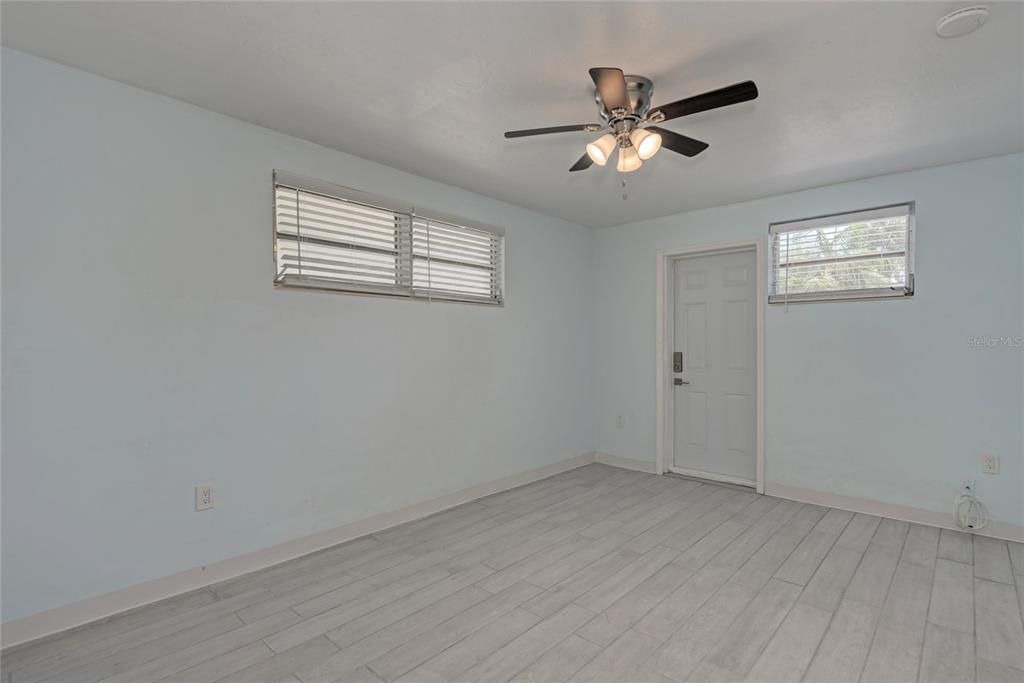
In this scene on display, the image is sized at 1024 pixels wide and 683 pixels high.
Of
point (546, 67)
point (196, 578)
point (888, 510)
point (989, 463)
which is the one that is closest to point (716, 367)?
point (888, 510)

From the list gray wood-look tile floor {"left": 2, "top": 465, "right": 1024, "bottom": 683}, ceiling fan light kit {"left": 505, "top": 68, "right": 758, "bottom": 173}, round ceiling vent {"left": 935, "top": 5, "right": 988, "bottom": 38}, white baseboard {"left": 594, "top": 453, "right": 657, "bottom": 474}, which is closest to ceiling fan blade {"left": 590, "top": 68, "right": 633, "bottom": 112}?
ceiling fan light kit {"left": 505, "top": 68, "right": 758, "bottom": 173}

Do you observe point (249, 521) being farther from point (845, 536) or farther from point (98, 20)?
point (845, 536)

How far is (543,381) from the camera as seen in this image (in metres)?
4.76

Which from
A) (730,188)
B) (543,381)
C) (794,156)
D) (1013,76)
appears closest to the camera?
(1013,76)

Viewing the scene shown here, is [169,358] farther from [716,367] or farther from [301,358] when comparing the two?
[716,367]

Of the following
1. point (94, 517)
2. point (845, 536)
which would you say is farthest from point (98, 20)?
point (845, 536)

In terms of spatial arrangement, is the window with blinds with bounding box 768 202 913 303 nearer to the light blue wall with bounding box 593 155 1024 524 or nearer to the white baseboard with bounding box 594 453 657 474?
the light blue wall with bounding box 593 155 1024 524

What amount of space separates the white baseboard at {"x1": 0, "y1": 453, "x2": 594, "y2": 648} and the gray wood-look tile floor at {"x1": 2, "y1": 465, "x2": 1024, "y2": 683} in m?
0.06

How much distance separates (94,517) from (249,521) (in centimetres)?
69

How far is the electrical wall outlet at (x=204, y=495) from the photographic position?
2.60 meters

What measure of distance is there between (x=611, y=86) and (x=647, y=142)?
1.32ft

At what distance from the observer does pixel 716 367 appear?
4.64 meters

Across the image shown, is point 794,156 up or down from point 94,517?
up

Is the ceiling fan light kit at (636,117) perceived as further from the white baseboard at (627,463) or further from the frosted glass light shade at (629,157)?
the white baseboard at (627,463)
